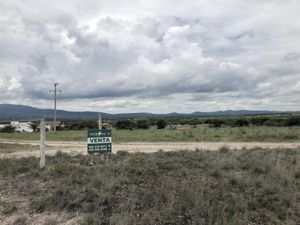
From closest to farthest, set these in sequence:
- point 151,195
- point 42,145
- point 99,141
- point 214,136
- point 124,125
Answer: point 151,195 < point 42,145 < point 99,141 < point 214,136 < point 124,125

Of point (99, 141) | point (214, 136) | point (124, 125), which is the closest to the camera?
point (99, 141)

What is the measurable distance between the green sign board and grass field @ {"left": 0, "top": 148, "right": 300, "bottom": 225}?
1.30m

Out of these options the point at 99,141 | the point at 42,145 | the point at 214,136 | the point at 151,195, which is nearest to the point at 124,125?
the point at 214,136

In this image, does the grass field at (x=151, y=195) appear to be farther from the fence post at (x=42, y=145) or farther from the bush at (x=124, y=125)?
the bush at (x=124, y=125)

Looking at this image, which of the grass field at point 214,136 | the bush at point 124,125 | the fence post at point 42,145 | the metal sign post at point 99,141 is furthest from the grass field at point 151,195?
the bush at point 124,125

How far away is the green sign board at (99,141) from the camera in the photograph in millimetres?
11648

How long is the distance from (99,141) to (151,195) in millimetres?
4585

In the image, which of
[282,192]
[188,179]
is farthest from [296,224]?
[188,179]

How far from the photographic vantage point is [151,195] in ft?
25.1

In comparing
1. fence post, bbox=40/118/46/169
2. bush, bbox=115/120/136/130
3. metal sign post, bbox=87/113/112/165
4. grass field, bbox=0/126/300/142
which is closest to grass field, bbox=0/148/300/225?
fence post, bbox=40/118/46/169

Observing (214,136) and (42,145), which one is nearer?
(42,145)

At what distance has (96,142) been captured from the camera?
1171cm

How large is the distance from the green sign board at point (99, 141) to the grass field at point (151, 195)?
130 cm

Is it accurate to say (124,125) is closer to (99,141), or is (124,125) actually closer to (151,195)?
(99,141)
